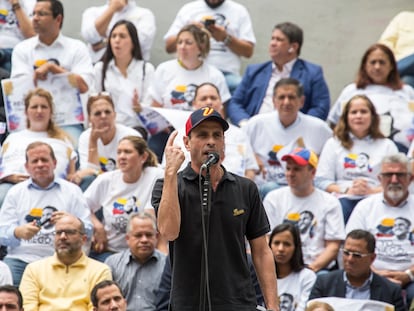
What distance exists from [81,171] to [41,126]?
1.89 feet

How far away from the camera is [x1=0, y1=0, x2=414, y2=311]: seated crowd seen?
8633mm

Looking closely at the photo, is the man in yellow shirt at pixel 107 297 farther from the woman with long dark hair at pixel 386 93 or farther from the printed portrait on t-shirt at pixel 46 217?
the woman with long dark hair at pixel 386 93

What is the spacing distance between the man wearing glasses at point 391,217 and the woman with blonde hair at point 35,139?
259cm

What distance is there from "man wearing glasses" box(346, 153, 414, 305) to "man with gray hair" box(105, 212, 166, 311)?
Result: 167cm

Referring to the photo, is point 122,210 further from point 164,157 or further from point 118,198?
point 164,157

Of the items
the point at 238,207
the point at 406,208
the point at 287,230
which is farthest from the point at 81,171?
the point at 238,207

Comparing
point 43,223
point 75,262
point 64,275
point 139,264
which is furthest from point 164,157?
point 43,223

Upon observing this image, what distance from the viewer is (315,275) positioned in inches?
346

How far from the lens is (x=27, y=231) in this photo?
348 inches

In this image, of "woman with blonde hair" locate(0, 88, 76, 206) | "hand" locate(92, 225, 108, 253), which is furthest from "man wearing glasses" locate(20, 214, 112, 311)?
"woman with blonde hair" locate(0, 88, 76, 206)

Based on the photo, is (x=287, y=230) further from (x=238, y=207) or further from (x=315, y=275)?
(x=238, y=207)

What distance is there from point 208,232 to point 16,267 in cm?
386

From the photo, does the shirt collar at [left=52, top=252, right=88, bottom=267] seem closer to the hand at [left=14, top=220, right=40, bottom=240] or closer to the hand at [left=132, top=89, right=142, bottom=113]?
the hand at [left=14, top=220, right=40, bottom=240]

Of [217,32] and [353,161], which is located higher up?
[217,32]
